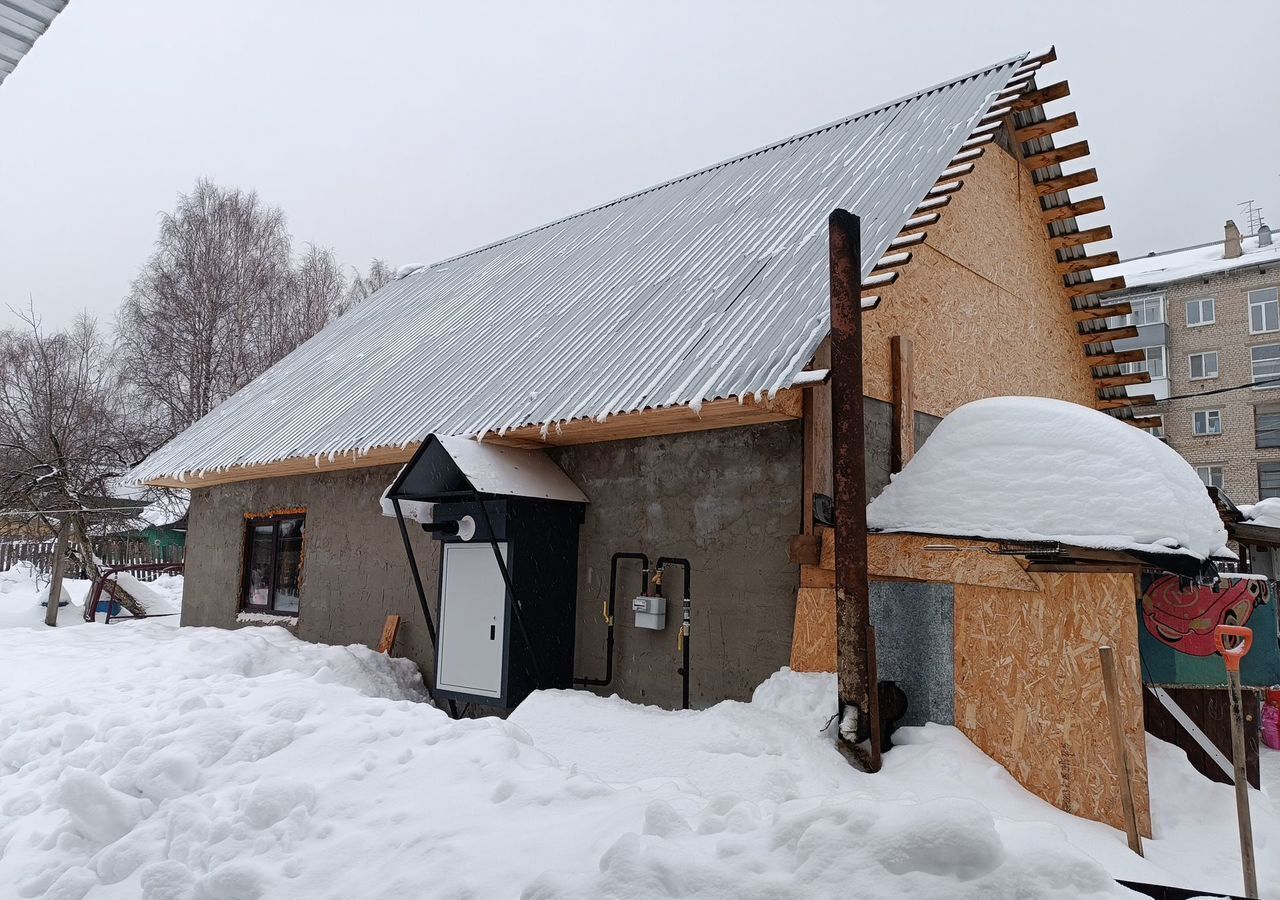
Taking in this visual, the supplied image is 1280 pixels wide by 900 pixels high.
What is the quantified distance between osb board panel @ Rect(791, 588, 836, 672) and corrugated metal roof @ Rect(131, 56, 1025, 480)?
176 cm

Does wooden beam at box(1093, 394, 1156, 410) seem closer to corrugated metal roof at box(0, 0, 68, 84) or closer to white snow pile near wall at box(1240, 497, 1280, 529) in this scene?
white snow pile near wall at box(1240, 497, 1280, 529)

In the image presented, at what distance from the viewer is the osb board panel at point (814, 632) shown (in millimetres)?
6891

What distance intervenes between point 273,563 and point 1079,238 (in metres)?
12.0

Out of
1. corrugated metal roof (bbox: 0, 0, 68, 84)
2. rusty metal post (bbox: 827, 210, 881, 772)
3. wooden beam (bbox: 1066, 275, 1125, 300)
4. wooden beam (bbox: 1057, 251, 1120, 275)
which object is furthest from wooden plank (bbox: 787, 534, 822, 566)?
wooden beam (bbox: 1066, 275, 1125, 300)

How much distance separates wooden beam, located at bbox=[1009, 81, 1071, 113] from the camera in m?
9.93

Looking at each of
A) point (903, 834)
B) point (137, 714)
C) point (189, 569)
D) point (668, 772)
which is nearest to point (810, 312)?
point (668, 772)

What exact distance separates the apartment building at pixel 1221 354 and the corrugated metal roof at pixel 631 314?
27.2m

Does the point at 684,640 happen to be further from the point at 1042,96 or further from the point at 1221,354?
the point at 1221,354

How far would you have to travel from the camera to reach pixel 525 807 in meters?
4.09

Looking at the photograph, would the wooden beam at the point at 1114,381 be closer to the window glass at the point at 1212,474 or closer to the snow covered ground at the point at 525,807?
the snow covered ground at the point at 525,807

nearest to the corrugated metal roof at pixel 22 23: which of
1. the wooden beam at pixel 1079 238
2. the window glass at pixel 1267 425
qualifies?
the wooden beam at pixel 1079 238

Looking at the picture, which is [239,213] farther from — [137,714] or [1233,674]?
[1233,674]

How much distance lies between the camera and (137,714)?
6.48m

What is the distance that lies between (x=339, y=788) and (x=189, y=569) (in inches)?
471
